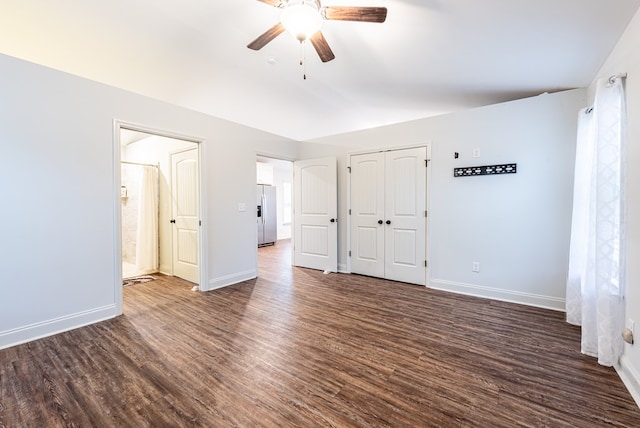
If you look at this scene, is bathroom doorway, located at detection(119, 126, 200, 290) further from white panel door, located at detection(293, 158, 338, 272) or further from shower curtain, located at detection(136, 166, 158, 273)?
white panel door, located at detection(293, 158, 338, 272)

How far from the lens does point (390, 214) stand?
406cm

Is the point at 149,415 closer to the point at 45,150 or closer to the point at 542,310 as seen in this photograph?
the point at 45,150

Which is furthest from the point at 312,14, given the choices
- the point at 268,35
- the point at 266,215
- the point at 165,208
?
the point at 266,215

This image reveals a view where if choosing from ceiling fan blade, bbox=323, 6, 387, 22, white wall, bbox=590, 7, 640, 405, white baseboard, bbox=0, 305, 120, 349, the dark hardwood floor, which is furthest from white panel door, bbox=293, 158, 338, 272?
white wall, bbox=590, 7, 640, 405

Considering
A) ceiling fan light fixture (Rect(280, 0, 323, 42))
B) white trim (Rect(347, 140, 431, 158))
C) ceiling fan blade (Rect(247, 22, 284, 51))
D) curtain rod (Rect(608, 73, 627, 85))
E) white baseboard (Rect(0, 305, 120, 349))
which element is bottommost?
white baseboard (Rect(0, 305, 120, 349))

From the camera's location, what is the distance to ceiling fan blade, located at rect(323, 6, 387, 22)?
1688 millimetres

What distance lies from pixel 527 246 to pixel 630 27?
2122 mm

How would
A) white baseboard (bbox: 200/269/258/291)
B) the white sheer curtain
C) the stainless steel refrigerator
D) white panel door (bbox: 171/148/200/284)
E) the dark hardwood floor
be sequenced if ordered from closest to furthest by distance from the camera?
1. the dark hardwood floor
2. the white sheer curtain
3. white baseboard (bbox: 200/269/258/291)
4. white panel door (bbox: 171/148/200/284)
5. the stainless steel refrigerator

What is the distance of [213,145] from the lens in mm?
3654

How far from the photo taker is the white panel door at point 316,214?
15.0 feet

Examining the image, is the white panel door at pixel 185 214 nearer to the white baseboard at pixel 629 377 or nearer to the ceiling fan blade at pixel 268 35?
the ceiling fan blade at pixel 268 35

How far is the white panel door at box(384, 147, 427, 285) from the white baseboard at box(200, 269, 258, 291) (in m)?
2.20

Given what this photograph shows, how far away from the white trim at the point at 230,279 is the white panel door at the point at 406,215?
86.7 inches

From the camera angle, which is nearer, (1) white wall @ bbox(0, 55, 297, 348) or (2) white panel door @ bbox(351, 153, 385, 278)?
(1) white wall @ bbox(0, 55, 297, 348)
